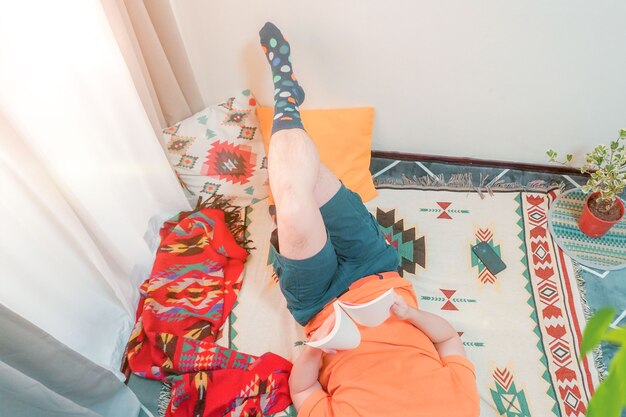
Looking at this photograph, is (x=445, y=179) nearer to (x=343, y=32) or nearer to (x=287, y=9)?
(x=343, y=32)

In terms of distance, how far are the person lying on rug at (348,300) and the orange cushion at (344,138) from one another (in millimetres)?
350

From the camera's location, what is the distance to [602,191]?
1494 mm

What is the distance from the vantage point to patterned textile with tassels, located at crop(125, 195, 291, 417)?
4.37 ft

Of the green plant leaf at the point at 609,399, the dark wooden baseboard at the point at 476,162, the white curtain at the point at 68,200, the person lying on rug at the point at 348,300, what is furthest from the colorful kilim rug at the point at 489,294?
the green plant leaf at the point at 609,399

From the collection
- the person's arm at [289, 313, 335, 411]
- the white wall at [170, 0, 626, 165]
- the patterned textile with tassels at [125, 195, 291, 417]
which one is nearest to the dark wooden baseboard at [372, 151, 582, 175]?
the white wall at [170, 0, 626, 165]

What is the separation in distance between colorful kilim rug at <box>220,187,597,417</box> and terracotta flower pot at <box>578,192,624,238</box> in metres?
0.12

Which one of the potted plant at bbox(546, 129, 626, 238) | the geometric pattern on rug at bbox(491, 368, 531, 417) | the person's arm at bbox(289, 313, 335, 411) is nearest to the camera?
the person's arm at bbox(289, 313, 335, 411)

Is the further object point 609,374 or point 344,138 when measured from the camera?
point 344,138

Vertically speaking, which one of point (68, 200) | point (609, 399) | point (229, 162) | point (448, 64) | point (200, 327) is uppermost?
point (609, 399)

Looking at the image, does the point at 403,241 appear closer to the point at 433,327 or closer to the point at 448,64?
the point at 433,327

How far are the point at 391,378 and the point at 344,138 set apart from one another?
0.91 metres

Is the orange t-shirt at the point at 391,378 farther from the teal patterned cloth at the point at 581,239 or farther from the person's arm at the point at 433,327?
the teal patterned cloth at the point at 581,239

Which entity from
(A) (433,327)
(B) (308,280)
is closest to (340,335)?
(B) (308,280)

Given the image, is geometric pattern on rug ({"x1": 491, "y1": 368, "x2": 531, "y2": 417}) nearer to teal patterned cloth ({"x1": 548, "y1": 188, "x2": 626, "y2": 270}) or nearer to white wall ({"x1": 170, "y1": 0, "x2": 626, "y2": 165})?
teal patterned cloth ({"x1": 548, "y1": 188, "x2": 626, "y2": 270})
